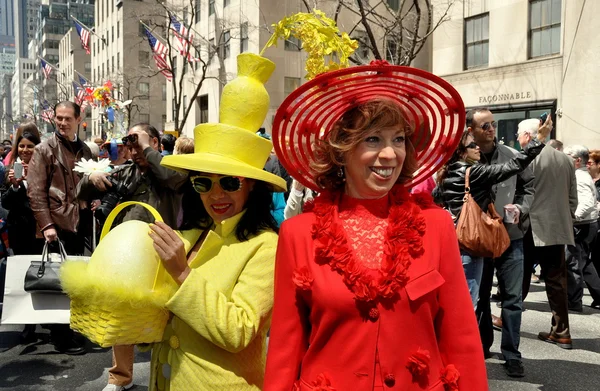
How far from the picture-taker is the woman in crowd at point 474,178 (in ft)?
15.1

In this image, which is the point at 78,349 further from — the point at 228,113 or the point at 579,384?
the point at 579,384

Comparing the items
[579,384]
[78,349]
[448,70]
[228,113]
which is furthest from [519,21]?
[228,113]

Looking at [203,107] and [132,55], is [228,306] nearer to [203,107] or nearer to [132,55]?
[203,107]

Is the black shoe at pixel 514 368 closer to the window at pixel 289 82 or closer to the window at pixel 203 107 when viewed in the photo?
the window at pixel 289 82

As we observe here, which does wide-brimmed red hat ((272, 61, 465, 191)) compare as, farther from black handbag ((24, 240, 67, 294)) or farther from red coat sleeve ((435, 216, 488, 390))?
black handbag ((24, 240, 67, 294))

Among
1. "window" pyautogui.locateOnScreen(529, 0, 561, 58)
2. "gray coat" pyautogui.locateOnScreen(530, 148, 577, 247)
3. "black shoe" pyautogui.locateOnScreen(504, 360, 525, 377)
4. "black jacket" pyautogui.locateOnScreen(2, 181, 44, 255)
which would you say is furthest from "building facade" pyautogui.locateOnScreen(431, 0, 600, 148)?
"black jacket" pyautogui.locateOnScreen(2, 181, 44, 255)

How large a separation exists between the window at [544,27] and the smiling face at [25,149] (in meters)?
15.7

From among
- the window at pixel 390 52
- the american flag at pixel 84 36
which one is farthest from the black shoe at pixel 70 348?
the american flag at pixel 84 36

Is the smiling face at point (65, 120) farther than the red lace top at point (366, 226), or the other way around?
the smiling face at point (65, 120)

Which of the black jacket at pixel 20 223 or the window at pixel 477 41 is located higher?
the window at pixel 477 41

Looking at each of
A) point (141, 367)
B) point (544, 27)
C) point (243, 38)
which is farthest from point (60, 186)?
point (243, 38)

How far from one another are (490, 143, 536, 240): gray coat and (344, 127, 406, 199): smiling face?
3169 millimetres

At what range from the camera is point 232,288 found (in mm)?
2223

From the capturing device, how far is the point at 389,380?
1.87m
